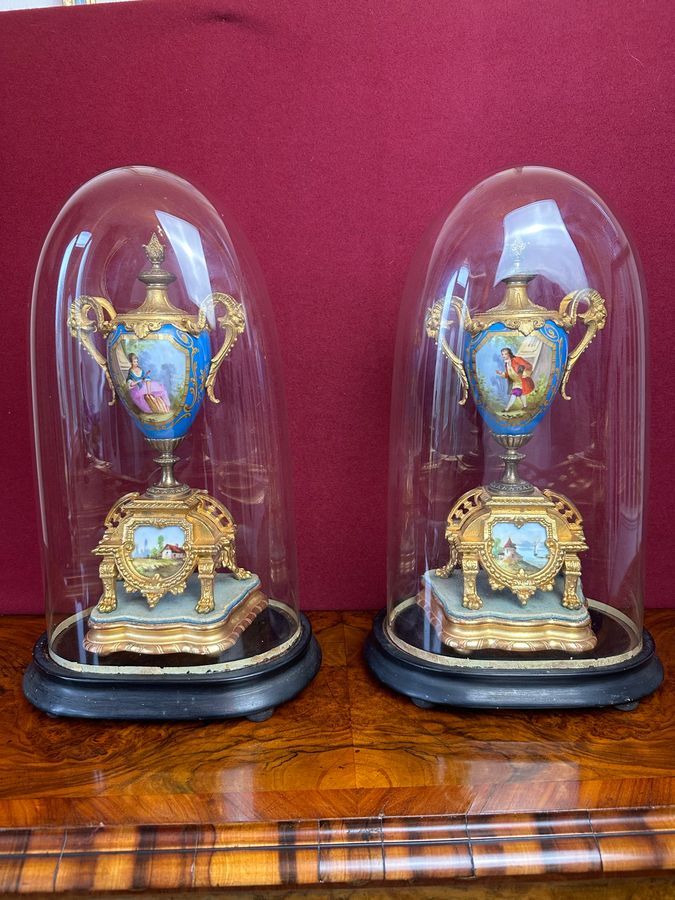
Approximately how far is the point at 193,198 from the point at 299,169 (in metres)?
0.24

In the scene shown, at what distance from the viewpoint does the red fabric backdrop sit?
125 cm

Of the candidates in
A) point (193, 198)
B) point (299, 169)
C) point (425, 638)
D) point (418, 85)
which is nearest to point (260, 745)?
point (425, 638)

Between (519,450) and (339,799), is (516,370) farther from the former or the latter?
(339,799)

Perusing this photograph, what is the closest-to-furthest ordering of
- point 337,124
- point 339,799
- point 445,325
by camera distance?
point 339,799, point 445,325, point 337,124

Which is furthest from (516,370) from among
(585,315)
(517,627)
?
(517,627)

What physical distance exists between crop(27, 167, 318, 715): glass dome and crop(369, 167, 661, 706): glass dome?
213 millimetres

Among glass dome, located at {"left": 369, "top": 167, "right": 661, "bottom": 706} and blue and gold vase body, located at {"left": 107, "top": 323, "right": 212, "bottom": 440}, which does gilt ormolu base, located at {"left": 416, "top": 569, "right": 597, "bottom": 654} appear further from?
blue and gold vase body, located at {"left": 107, "top": 323, "right": 212, "bottom": 440}

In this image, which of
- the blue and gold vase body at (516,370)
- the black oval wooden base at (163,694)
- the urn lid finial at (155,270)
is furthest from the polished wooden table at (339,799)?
the urn lid finial at (155,270)

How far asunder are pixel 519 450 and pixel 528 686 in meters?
0.38

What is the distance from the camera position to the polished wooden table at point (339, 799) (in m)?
0.80

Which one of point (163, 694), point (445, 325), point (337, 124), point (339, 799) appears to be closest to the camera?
point (339, 799)

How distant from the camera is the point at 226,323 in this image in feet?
3.60

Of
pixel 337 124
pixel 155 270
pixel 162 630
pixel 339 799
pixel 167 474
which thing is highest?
pixel 337 124

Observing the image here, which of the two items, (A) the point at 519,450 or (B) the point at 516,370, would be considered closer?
(B) the point at 516,370
